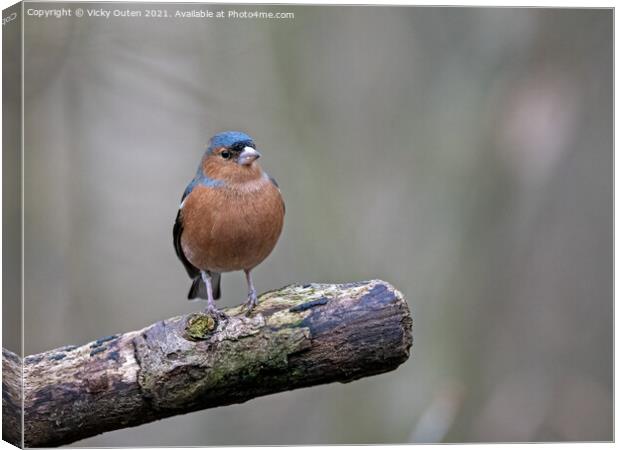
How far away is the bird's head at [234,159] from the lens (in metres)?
6.47

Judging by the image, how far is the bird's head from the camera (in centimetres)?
647

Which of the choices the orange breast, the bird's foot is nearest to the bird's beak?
the orange breast

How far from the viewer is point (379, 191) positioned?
8133mm

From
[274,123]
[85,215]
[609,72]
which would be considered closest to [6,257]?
[85,215]

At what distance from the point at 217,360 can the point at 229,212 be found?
149 cm

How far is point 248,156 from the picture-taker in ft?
21.1

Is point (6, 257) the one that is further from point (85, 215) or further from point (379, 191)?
point (379, 191)

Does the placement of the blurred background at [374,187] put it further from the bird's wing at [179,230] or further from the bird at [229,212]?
the bird at [229,212]

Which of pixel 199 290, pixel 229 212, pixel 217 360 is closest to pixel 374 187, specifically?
pixel 199 290

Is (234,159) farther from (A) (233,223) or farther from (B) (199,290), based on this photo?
(B) (199,290)

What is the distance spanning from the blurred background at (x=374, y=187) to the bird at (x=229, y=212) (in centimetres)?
68

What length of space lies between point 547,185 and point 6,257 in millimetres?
4665

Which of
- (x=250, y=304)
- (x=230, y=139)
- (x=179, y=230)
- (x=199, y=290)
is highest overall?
(x=230, y=139)

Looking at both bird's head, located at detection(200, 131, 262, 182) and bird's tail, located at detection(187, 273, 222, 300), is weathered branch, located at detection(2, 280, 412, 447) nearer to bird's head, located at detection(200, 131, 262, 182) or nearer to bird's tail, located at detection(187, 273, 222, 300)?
bird's head, located at detection(200, 131, 262, 182)
